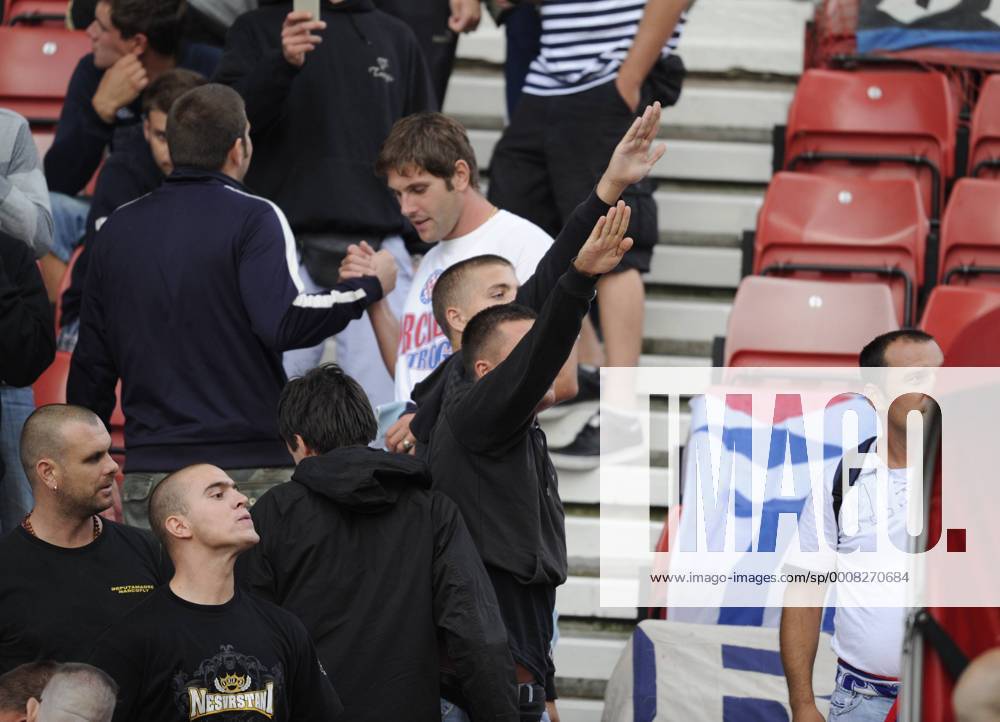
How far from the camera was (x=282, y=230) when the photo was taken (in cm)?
432

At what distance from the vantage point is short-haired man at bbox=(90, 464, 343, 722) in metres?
3.15

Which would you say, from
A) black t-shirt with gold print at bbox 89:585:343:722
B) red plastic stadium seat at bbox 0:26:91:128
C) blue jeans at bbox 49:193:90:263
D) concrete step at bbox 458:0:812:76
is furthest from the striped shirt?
black t-shirt with gold print at bbox 89:585:343:722

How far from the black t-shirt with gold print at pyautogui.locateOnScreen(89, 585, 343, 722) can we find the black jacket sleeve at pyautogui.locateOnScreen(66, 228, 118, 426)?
1.31 m

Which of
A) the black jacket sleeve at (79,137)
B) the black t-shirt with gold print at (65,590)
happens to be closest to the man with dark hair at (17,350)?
the black t-shirt with gold print at (65,590)

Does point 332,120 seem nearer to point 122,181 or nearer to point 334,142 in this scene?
point 334,142

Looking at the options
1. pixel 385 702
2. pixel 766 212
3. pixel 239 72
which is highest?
pixel 239 72

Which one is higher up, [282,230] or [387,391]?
[282,230]

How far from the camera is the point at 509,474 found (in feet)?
12.1

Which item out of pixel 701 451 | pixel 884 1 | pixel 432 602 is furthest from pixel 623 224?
pixel 884 1

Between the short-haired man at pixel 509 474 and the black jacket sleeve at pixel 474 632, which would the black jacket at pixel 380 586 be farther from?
the short-haired man at pixel 509 474

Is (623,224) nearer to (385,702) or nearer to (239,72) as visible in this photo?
(385,702)

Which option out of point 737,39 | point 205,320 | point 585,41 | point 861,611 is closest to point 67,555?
point 205,320

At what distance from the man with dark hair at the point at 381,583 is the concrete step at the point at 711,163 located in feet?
12.3

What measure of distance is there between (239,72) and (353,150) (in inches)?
18.1
